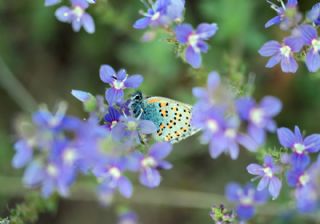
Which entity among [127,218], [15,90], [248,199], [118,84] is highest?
[15,90]

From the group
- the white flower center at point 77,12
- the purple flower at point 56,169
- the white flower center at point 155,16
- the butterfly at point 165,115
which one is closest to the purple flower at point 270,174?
the butterfly at point 165,115

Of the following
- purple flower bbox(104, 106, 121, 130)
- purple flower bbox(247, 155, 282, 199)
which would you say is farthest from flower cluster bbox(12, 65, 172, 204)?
purple flower bbox(247, 155, 282, 199)

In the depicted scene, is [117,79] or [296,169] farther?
[117,79]

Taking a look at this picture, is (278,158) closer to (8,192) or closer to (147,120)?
(147,120)

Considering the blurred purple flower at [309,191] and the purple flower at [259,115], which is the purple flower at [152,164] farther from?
the blurred purple flower at [309,191]

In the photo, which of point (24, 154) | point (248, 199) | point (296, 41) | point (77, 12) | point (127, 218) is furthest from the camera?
point (127, 218)

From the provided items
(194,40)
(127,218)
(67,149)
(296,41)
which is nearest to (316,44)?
(296,41)

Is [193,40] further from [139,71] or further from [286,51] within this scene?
[139,71]
